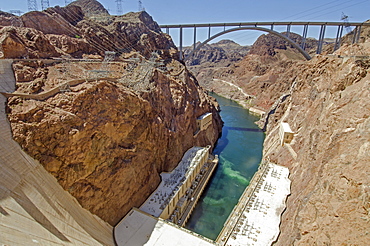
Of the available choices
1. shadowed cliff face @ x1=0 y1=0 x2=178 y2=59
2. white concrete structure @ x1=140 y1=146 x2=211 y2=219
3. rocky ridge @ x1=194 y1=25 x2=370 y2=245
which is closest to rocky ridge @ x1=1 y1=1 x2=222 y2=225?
shadowed cliff face @ x1=0 y1=0 x2=178 y2=59

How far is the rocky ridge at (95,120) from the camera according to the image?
688 inches

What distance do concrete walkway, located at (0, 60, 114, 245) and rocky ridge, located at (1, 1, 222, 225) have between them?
72cm

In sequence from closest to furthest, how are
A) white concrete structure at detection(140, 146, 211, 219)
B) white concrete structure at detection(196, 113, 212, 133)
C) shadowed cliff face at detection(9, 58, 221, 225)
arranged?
shadowed cliff face at detection(9, 58, 221, 225), white concrete structure at detection(140, 146, 211, 219), white concrete structure at detection(196, 113, 212, 133)

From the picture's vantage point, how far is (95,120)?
2006 centimetres

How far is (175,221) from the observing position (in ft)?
80.1

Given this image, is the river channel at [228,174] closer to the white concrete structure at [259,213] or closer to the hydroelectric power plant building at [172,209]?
the hydroelectric power plant building at [172,209]

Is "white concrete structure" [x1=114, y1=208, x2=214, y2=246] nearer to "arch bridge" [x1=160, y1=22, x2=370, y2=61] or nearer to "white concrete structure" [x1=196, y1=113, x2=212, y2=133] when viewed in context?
"white concrete structure" [x1=196, y1=113, x2=212, y2=133]

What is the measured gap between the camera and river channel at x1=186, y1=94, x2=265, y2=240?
26.7 meters

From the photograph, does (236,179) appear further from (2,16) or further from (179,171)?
(2,16)

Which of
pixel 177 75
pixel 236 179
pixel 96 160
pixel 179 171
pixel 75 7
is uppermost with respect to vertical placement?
pixel 75 7

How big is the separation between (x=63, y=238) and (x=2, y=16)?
31809 mm

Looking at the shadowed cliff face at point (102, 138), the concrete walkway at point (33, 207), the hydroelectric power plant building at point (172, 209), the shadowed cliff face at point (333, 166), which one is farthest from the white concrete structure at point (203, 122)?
the concrete walkway at point (33, 207)

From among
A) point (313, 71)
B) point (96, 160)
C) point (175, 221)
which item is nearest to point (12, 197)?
point (96, 160)

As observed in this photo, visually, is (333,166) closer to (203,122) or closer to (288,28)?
(203,122)
